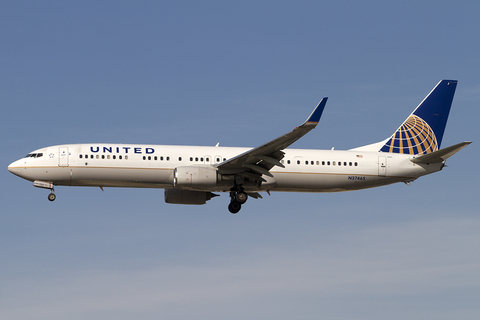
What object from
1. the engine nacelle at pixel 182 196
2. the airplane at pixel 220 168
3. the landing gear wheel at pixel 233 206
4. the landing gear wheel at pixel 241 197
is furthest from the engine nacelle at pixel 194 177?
the engine nacelle at pixel 182 196

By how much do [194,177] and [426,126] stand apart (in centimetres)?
1810

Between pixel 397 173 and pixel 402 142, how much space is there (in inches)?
147

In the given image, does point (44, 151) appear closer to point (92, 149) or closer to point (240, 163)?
point (92, 149)

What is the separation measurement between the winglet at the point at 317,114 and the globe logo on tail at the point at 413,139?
13.5 meters

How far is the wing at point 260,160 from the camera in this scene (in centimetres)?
3476

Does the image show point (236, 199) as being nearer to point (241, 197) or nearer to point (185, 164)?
point (241, 197)

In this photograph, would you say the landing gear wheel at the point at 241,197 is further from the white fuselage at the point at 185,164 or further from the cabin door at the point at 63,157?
the cabin door at the point at 63,157

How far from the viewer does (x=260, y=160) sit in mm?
37938

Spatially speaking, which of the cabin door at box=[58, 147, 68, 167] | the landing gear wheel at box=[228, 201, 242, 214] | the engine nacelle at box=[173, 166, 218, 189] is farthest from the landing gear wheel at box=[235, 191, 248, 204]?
the cabin door at box=[58, 147, 68, 167]

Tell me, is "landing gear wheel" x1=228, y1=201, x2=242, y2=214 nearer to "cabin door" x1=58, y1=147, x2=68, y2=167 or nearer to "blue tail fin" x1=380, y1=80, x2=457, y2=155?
"cabin door" x1=58, y1=147, x2=68, y2=167

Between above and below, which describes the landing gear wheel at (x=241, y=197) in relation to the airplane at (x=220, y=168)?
below

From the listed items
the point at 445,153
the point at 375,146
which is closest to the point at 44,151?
the point at 375,146

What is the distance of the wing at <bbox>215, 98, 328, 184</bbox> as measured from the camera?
3476cm

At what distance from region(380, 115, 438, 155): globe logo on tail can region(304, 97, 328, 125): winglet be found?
1348cm
